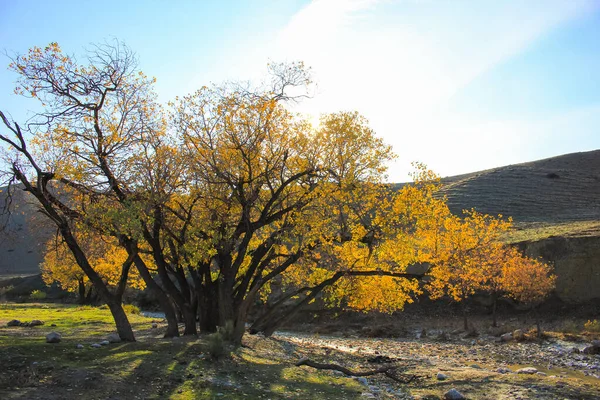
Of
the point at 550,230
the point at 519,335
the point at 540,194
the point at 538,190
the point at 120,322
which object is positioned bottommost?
the point at 519,335

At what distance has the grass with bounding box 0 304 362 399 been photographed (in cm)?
991

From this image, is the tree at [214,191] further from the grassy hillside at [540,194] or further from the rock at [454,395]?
the grassy hillside at [540,194]

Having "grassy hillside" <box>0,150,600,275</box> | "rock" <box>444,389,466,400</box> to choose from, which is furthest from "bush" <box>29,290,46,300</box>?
"rock" <box>444,389,466,400</box>

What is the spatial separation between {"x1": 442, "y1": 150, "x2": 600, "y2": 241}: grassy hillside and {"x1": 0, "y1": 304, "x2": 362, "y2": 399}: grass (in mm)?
40338

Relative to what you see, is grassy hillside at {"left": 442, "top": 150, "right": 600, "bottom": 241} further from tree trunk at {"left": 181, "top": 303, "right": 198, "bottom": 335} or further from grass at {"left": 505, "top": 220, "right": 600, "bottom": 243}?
tree trunk at {"left": 181, "top": 303, "right": 198, "bottom": 335}

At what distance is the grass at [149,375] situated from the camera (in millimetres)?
9906

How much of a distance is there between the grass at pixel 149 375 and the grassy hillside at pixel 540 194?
40.3 m

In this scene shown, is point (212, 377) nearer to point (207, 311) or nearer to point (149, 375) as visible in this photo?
point (149, 375)

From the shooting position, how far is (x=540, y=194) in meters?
77.8

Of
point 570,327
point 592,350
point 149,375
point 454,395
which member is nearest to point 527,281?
point 570,327

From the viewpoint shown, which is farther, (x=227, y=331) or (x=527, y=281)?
(x=527, y=281)

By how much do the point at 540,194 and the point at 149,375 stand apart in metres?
79.7

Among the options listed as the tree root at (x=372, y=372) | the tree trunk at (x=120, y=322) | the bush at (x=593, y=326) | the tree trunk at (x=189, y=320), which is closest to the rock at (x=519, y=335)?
the bush at (x=593, y=326)

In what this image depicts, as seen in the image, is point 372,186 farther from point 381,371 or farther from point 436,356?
point 436,356
